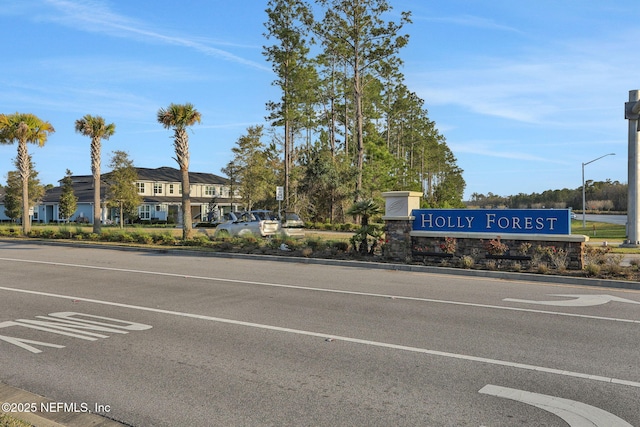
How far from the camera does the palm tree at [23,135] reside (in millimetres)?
30641

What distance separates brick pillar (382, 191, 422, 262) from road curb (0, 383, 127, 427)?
12174 millimetres

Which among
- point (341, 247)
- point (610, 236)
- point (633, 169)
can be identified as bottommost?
point (610, 236)

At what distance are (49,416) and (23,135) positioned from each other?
31.5 metres

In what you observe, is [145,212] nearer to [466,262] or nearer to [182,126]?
[182,126]

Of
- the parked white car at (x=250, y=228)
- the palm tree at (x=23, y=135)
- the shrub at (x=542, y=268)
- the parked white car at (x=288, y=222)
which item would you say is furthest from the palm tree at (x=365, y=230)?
the palm tree at (x=23, y=135)

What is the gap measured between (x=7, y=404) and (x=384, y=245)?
509 inches

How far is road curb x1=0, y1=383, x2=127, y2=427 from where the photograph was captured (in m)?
4.17

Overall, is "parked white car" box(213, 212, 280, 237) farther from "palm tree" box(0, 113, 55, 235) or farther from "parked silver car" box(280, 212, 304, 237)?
Answer: "palm tree" box(0, 113, 55, 235)

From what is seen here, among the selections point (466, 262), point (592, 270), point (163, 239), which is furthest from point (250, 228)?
point (592, 270)

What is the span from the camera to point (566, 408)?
4.52 m

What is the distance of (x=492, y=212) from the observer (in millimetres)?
14820

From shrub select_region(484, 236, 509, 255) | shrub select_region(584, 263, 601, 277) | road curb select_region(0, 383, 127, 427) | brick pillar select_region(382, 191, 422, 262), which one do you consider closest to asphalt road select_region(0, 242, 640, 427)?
road curb select_region(0, 383, 127, 427)

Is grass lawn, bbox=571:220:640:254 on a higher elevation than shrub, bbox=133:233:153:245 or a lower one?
lower

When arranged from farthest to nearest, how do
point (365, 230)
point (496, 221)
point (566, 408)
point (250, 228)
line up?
point (250, 228), point (365, 230), point (496, 221), point (566, 408)
